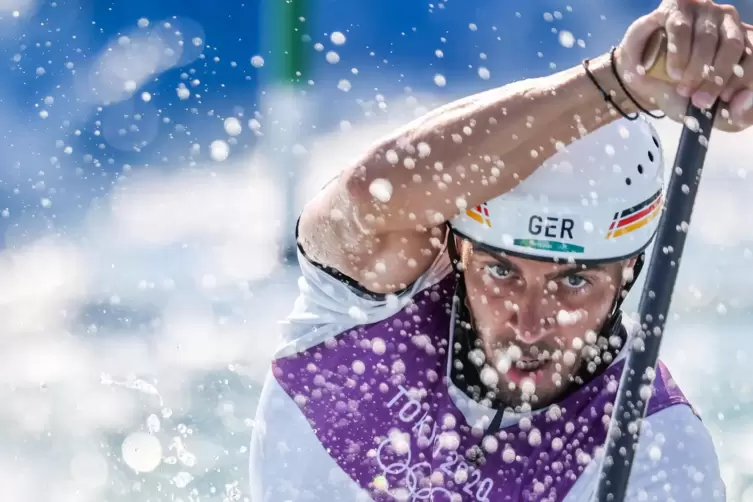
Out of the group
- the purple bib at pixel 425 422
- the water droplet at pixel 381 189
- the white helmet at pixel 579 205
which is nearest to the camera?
the water droplet at pixel 381 189

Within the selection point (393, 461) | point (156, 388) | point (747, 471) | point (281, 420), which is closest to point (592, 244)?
point (393, 461)

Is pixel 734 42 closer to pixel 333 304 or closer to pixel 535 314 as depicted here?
pixel 535 314

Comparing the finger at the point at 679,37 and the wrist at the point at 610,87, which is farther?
the wrist at the point at 610,87

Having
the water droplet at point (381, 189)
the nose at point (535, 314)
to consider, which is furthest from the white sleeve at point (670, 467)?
the water droplet at point (381, 189)

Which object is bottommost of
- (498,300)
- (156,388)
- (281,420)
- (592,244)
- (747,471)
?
(156,388)

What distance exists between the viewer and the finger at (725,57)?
1709 millimetres

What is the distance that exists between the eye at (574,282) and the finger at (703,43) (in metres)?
0.87

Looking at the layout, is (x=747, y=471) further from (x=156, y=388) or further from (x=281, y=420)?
(x=281, y=420)

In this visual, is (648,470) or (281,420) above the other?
(648,470)

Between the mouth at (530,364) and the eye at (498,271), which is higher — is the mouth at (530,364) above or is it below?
below

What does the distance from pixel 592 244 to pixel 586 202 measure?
4.7 inches

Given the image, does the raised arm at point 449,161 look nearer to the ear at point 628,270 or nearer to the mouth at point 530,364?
the mouth at point 530,364

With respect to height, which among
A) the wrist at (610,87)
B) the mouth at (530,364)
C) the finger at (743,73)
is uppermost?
the finger at (743,73)

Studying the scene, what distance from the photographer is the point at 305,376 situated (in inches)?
107
